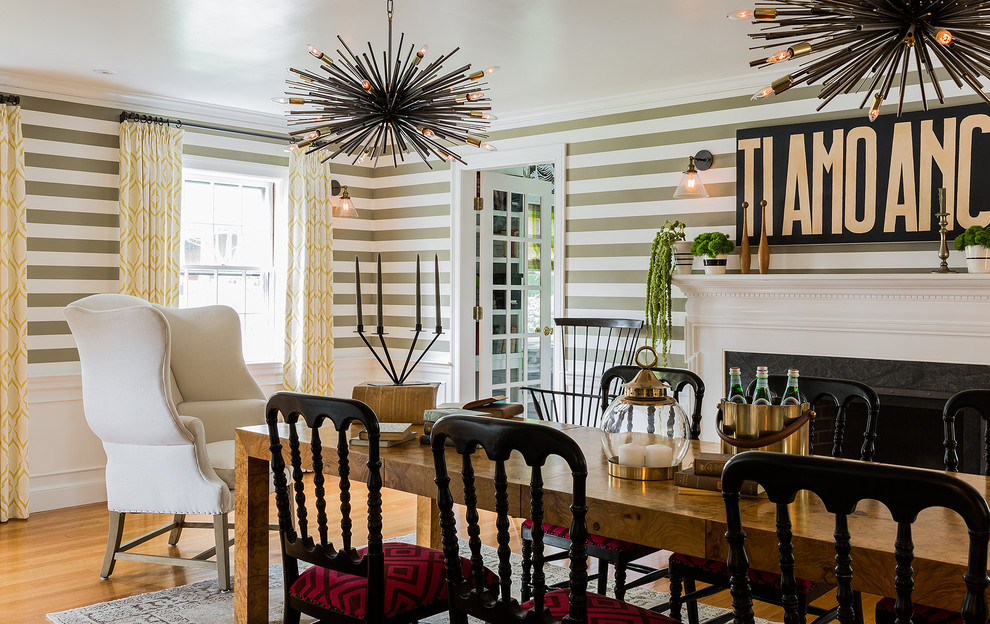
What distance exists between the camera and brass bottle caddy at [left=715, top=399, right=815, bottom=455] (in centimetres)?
204

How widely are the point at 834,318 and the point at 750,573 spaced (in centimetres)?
238

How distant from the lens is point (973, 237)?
3930mm

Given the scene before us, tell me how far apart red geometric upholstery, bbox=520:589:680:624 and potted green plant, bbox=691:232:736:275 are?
299 centimetres

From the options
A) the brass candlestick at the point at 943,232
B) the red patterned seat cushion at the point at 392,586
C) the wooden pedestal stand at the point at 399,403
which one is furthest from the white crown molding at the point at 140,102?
the brass candlestick at the point at 943,232

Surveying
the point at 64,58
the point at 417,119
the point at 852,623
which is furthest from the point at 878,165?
the point at 64,58

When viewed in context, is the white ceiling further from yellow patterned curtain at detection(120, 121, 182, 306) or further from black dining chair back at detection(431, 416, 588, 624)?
black dining chair back at detection(431, 416, 588, 624)

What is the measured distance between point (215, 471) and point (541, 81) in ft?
9.12

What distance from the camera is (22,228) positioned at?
4891mm

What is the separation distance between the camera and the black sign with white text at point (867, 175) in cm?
412

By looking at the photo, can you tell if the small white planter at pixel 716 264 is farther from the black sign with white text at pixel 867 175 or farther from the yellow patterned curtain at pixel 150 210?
the yellow patterned curtain at pixel 150 210

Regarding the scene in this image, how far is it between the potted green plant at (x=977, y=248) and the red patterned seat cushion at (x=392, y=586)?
293 centimetres

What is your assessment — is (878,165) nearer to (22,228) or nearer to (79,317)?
(79,317)

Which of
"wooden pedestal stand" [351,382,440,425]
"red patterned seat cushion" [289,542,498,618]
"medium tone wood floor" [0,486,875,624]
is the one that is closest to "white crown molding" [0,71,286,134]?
"medium tone wood floor" [0,486,875,624]

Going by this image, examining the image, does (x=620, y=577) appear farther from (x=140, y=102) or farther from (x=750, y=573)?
(x=140, y=102)
